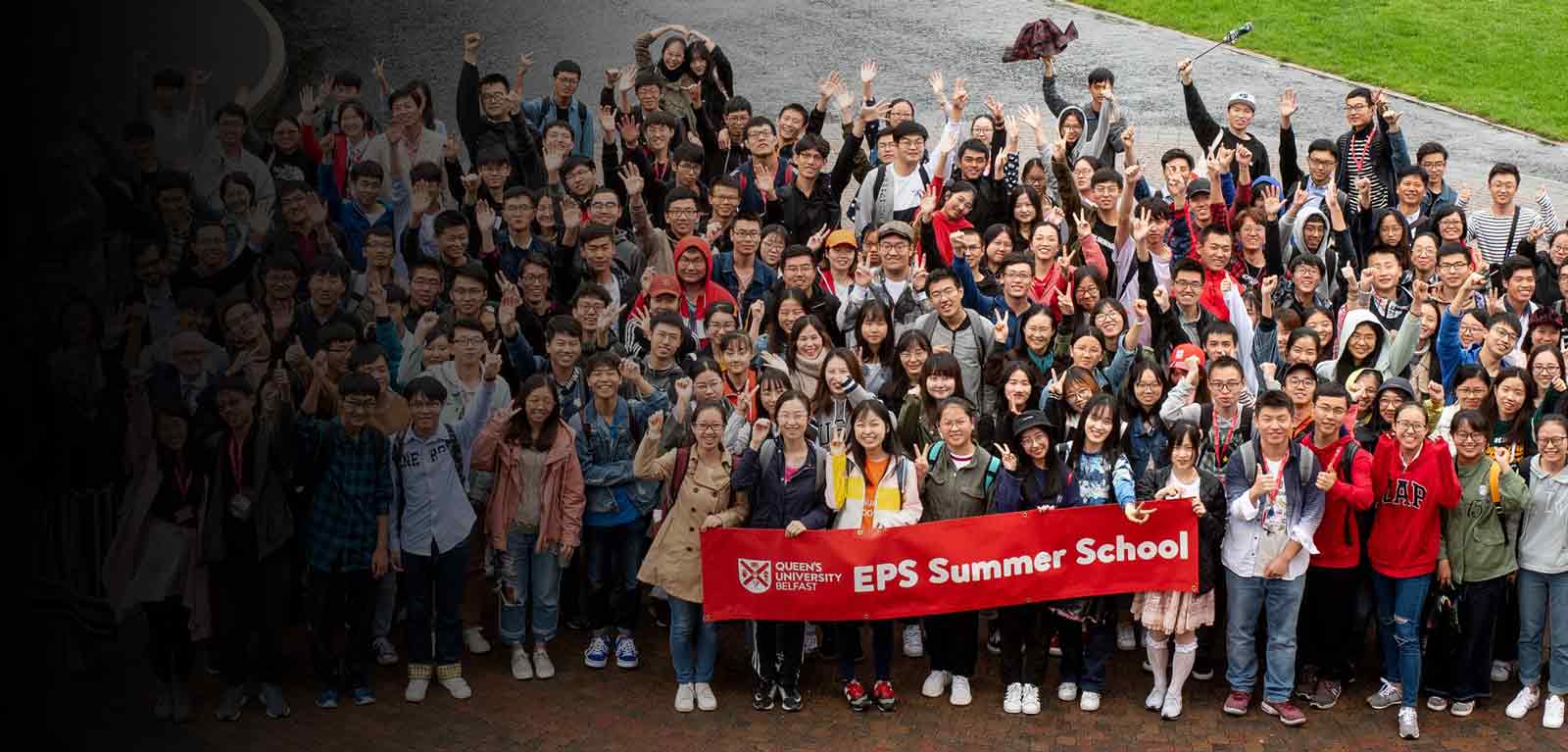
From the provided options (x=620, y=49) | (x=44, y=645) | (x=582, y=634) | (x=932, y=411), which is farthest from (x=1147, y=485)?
(x=620, y=49)

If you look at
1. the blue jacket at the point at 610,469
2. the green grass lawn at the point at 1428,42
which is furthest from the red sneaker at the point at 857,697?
the green grass lawn at the point at 1428,42

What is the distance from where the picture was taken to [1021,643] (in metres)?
10.8

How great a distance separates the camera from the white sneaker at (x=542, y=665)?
1086cm

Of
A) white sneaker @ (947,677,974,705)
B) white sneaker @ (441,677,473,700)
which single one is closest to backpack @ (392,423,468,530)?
white sneaker @ (441,677,473,700)

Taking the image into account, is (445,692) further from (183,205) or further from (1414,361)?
(1414,361)

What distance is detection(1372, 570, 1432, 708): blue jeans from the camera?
33.7 ft

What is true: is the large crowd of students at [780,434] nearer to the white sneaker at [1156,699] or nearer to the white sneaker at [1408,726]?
the white sneaker at [1156,699]

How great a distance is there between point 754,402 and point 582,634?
6.14ft

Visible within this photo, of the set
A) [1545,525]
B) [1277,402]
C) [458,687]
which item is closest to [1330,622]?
[1545,525]

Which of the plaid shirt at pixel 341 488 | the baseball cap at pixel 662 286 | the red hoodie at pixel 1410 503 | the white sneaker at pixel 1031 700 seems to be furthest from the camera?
the baseball cap at pixel 662 286

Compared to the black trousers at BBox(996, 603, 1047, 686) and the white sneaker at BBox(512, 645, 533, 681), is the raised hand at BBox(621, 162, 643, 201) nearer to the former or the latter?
the white sneaker at BBox(512, 645, 533, 681)

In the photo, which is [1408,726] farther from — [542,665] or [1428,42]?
[1428,42]

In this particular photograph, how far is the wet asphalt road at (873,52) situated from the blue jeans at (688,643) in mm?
10929

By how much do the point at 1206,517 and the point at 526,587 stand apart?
4104 mm
